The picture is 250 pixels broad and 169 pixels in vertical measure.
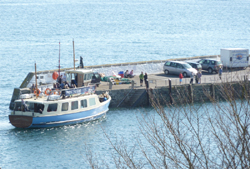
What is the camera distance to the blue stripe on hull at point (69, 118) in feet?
112

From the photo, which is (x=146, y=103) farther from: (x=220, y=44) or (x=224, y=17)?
(x=224, y=17)

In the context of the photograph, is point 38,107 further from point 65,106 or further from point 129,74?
point 129,74

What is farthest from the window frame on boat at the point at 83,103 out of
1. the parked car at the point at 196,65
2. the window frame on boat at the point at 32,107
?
the parked car at the point at 196,65

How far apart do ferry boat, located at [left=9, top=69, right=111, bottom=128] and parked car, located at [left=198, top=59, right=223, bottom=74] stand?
13.5 meters

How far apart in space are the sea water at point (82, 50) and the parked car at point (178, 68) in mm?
7195

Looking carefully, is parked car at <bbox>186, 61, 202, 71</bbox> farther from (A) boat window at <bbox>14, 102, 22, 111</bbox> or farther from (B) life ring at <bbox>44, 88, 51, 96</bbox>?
(A) boat window at <bbox>14, 102, 22, 111</bbox>

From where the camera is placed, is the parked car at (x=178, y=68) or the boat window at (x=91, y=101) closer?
the boat window at (x=91, y=101)

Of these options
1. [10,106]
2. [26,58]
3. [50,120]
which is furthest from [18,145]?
[26,58]

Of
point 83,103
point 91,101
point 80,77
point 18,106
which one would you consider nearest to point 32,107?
point 18,106

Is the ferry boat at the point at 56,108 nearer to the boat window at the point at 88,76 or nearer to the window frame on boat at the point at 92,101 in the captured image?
the window frame on boat at the point at 92,101

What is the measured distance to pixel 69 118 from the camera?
3491 cm

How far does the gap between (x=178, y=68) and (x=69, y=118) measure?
46.6ft

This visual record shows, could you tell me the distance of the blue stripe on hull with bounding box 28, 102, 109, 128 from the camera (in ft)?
112

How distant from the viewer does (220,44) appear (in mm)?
99750
